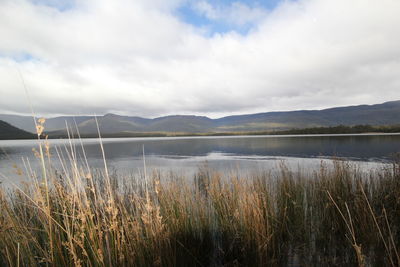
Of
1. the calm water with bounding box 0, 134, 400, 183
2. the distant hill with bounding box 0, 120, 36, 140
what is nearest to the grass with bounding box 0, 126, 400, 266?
the calm water with bounding box 0, 134, 400, 183

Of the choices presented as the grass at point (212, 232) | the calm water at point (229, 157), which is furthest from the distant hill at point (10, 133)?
the grass at point (212, 232)

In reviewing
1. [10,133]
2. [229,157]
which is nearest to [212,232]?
[229,157]

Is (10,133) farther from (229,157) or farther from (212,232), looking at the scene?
(212,232)

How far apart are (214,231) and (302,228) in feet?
6.85

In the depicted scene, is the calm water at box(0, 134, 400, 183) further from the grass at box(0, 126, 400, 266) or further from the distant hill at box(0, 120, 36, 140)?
the distant hill at box(0, 120, 36, 140)

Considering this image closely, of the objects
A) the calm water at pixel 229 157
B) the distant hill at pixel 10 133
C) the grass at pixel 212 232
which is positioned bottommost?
the calm water at pixel 229 157

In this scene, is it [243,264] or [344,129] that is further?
[344,129]

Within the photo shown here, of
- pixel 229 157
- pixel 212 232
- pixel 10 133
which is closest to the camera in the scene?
pixel 212 232

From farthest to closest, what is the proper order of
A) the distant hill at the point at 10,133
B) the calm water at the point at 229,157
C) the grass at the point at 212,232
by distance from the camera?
the distant hill at the point at 10,133
the calm water at the point at 229,157
the grass at the point at 212,232

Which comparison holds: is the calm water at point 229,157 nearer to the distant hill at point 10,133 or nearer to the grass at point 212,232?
the grass at point 212,232

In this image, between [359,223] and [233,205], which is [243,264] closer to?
[233,205]

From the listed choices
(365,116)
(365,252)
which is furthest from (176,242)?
(365,116)

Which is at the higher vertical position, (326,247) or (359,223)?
(359,223)

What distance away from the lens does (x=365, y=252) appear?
347 cm
